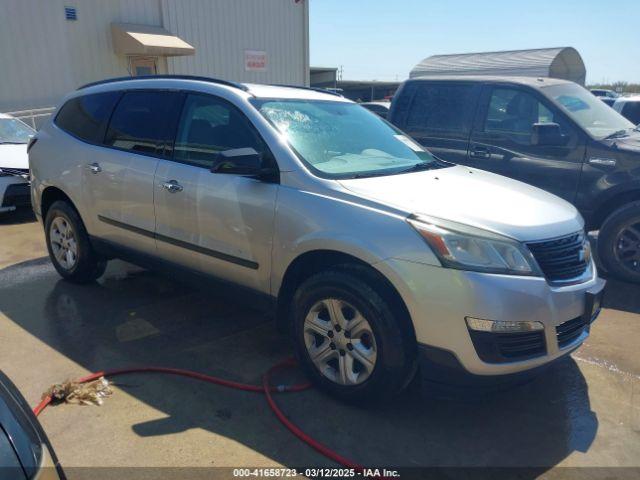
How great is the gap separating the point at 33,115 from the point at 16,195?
6.48m

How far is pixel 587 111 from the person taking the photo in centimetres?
572

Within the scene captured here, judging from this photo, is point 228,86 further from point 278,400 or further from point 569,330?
point 569,330

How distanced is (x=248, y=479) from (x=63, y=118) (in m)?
3.79

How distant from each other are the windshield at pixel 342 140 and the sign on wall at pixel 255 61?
14.5 meters

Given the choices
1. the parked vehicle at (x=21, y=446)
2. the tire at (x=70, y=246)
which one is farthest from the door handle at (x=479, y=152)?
the parked vehicle at (x=21, y=446)

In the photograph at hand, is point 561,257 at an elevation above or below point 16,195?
above

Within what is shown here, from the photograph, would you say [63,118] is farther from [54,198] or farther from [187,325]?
[187,325]

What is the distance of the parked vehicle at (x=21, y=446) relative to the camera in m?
1.50

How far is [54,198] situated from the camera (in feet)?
16.4

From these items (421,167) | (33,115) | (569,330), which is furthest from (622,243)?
(33,115)

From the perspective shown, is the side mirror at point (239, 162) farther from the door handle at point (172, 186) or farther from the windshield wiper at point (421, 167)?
the windshield wiper at point (421, 167)

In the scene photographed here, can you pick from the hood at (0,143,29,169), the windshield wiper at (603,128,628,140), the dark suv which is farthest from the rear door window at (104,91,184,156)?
the windshield wiper at (603,128,628,140)

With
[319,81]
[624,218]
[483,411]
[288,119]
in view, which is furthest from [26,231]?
[319,81]

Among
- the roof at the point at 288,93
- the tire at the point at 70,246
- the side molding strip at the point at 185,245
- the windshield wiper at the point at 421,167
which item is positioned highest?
the roof at the point at 288,93
